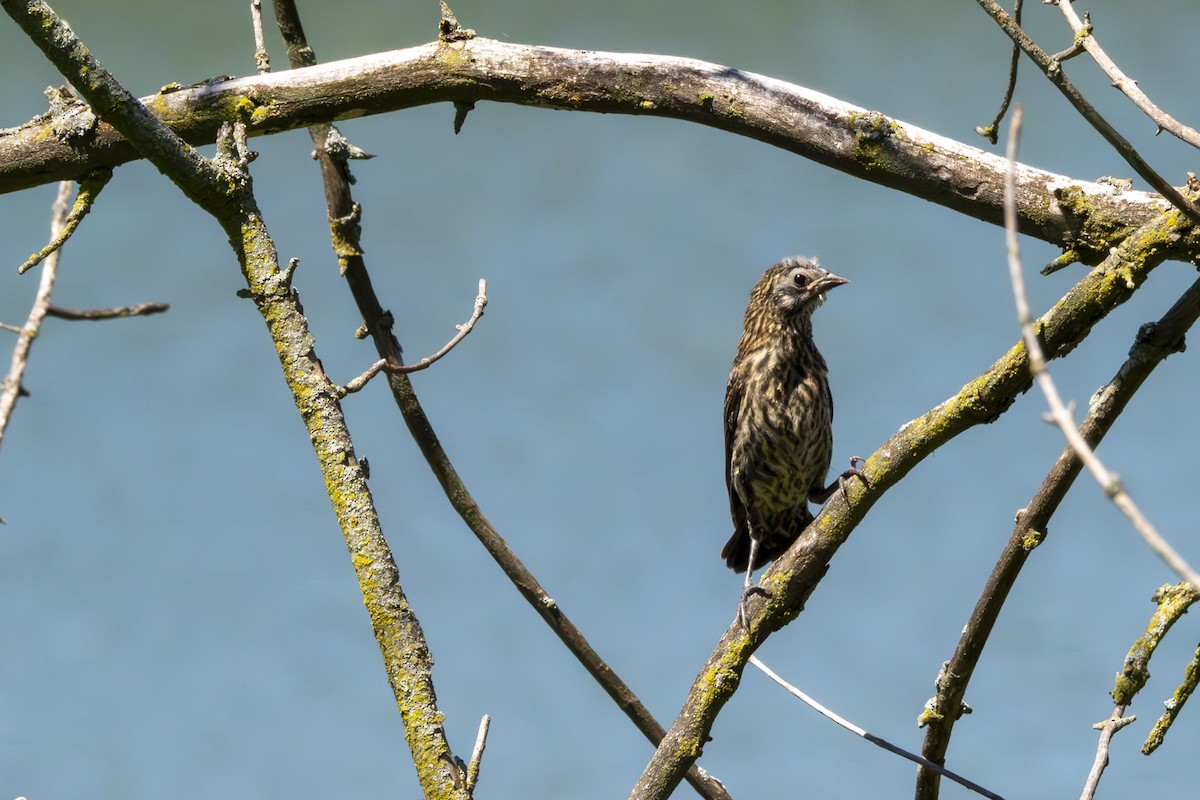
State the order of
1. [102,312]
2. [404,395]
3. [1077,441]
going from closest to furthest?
A: [1077,441], [102,312], [404,395]

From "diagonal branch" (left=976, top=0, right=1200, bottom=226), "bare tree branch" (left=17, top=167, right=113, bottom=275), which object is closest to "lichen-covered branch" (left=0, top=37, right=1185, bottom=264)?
"bare tree branch" (left=17, top=167, right=113, bottom=275)

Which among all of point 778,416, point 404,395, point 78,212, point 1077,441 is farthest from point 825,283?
point 1077,441

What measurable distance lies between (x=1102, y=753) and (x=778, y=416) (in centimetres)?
203

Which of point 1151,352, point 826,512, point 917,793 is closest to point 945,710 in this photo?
point 917,793

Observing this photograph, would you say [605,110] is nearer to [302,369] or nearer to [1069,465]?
[302,369]

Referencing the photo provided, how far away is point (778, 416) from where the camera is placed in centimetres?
439

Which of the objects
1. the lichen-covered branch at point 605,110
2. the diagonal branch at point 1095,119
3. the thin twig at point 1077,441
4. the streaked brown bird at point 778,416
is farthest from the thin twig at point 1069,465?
the streaked brown bird at point 778,416

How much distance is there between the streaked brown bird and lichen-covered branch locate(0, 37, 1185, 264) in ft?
5.08

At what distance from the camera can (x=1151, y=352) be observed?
243 centimetres

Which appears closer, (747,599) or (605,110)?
(747,599)

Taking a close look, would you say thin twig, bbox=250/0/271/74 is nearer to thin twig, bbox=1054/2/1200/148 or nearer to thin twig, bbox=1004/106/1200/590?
thin twig, bbox=1054/2/1200/148

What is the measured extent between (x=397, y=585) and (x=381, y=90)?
4.11 ft

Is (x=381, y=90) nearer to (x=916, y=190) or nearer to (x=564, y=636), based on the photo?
(x=916, y=190)

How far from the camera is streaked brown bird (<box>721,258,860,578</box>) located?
173 inches
